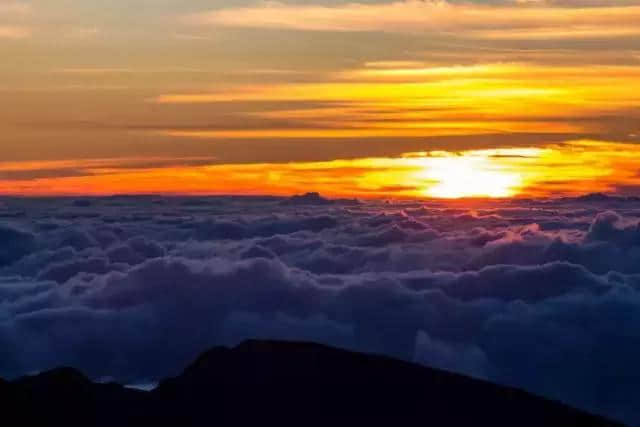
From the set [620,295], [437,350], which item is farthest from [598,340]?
[437,350]

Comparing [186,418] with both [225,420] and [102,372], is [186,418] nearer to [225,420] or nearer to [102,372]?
[225,420]

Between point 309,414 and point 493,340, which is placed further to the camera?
point 493,340

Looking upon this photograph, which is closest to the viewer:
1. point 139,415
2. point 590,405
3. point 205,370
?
point 139,415

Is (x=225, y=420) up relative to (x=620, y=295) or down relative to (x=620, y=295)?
down

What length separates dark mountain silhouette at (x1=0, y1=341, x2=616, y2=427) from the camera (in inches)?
3824

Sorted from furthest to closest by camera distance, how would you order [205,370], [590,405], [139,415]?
[590,405]
[205,370]
[139,415]

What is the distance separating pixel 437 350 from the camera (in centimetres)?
19638

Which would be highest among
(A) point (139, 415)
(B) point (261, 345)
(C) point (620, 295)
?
(C) point (620, 295)

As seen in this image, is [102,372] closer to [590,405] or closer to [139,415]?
[590,405]

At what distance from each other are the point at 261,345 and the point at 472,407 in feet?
64.1

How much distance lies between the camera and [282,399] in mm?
99812

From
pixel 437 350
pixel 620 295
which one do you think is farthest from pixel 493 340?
pixel 620 295

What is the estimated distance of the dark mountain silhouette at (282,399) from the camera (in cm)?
9712

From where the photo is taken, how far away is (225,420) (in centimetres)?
9781
